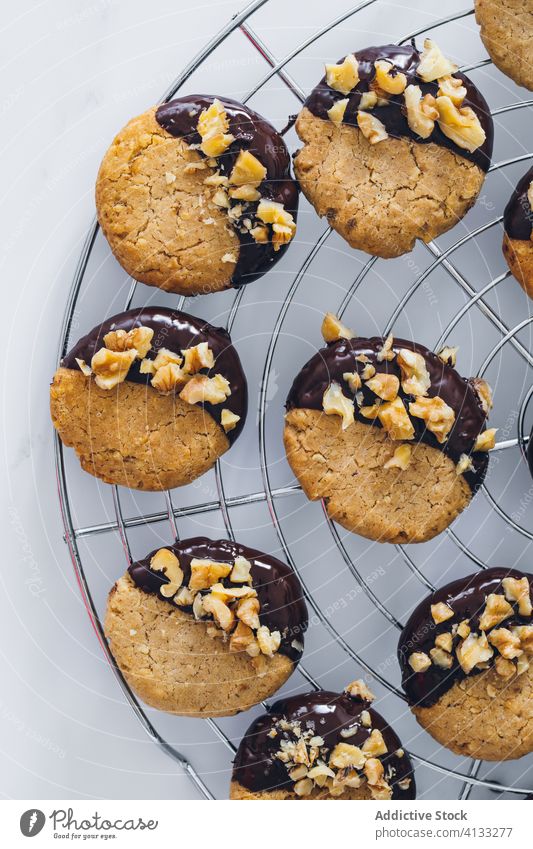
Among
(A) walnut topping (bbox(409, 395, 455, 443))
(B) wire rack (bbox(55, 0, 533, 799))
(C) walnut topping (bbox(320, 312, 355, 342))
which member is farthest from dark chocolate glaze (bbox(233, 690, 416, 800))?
(C) walnut topping (bbox(320, 312, 355, 342))

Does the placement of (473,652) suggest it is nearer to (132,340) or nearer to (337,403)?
(337,403)

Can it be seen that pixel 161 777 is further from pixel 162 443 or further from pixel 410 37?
pixel 410 37

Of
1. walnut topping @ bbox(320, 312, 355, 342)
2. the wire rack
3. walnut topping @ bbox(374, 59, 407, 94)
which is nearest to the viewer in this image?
walnut topping @ bbox(374, 59, 407, 94)

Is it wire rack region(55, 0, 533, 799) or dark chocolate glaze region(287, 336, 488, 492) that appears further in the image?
wire rack region(55, 0, 533, 799)

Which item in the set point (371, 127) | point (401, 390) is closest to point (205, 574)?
point (401, 390)

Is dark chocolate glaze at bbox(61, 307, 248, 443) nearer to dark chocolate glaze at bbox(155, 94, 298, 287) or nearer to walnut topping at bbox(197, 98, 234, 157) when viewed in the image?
dark chocolate glaze at bbox(155, 94, 298, 287)
